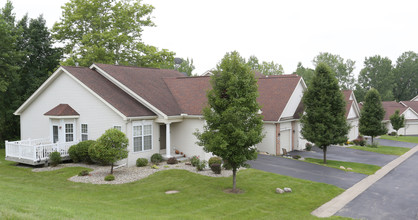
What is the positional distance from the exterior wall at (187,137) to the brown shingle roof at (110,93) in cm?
252

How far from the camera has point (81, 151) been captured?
21.3 meters

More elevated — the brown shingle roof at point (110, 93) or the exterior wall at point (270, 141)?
the brown shingle roof at point (110, 93)

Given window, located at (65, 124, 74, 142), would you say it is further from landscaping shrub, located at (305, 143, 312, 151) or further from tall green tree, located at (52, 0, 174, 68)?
landscaping shrub, located at (305, 143, 312, 151)

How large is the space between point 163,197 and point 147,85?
13.1m

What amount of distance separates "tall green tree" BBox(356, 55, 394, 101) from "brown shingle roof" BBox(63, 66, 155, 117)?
75.0 meters

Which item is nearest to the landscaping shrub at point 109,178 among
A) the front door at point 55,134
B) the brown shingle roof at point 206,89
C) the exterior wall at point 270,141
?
the brown shingle roof at point 206,89

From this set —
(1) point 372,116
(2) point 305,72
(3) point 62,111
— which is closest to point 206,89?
(3) point 62,111

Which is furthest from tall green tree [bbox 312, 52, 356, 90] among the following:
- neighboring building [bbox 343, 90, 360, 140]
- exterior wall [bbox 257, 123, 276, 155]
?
exterior wall [bbox 257, 123, 276, 155]

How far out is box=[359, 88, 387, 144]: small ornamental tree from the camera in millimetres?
38000

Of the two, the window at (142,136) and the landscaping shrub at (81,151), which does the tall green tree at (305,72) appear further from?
the landscaping shrub at (81,151)

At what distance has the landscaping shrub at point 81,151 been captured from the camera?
838 inches

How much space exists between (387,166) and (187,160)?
1540cm

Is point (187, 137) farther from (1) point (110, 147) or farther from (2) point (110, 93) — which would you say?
(1) point (110, 147)

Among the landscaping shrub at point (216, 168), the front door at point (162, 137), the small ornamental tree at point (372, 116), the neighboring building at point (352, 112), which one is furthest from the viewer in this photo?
the neighboring building at point (352, 112)
